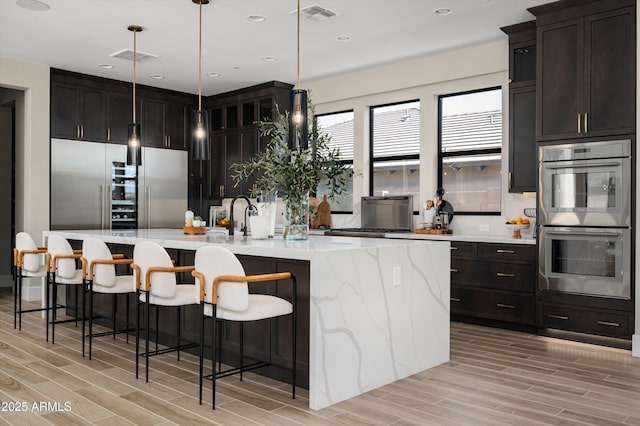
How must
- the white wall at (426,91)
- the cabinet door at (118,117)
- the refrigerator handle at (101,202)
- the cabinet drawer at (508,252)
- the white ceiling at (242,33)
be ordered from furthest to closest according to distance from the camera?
the cabinet door at (118,117)
the refrigerator handle at (101,202)
the white wall at (426,91)
the cabinet drawer at (508,252)
the white ceiling at (242,33)

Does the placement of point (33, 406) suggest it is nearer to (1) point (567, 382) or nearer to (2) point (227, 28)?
(1) point (567, 382)

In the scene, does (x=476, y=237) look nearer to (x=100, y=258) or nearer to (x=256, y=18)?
(x=256, y=18)

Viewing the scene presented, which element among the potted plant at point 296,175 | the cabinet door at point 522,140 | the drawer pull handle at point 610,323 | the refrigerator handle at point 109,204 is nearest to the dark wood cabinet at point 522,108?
the cabinet door at point 522,140

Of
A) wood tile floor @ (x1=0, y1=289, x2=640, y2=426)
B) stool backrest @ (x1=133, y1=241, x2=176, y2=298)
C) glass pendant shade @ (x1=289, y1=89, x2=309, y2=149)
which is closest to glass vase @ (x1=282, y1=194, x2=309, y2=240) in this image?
glass pendant shade @ (x1=289, y1=89, x2=309, y2=149)

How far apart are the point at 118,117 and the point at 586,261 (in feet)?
19.6

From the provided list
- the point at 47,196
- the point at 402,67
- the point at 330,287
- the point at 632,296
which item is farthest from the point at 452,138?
the point at 47,196

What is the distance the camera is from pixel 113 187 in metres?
7.62

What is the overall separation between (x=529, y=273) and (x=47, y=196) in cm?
557

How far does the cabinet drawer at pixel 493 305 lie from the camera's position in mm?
5137

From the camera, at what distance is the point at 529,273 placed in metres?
5.11

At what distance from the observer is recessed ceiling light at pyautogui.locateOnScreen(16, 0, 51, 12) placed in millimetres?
4792

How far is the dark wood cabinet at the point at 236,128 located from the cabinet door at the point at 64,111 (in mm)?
1980

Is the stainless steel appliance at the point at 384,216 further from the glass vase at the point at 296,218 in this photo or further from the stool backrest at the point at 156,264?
the stool backrest at the point at 156,264

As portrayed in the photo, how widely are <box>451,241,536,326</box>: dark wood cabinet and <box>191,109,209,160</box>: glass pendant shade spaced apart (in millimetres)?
2645
